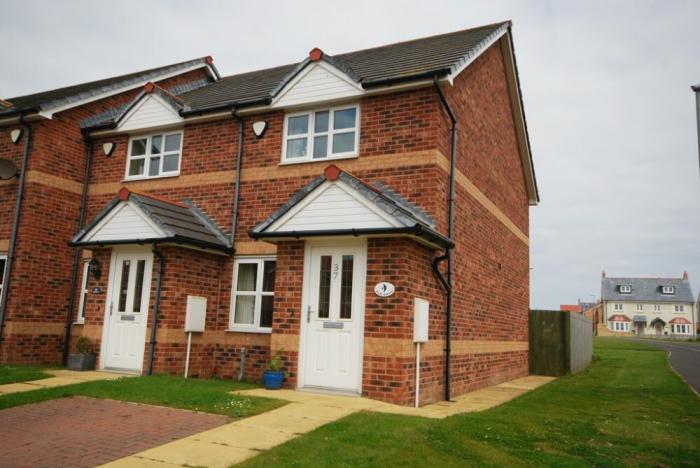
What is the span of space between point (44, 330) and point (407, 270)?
927 centimetres

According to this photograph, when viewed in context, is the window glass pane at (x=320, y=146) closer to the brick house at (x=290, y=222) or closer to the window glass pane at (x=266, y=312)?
the brick house at (x=290, y=222)

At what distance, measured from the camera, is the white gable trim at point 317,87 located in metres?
11.7

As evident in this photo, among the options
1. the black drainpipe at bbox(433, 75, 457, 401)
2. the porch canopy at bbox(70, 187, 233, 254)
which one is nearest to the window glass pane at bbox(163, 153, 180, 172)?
the porch canopy at bbox(70, 187, 233, 254)

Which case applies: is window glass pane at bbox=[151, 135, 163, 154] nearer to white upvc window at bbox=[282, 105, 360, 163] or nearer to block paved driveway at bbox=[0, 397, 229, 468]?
white upvc window at bbox=[282, 105, 360, 163]

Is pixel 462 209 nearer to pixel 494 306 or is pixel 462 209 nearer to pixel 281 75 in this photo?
pixel 494 306

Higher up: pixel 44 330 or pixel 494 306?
pixel 494 306

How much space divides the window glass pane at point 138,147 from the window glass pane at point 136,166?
0.18m

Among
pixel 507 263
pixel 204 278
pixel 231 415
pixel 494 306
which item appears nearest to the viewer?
pixel 231 415

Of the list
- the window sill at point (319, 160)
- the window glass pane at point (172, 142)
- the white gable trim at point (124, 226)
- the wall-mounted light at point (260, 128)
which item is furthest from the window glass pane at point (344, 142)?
the window glass pane at point (172, 142)

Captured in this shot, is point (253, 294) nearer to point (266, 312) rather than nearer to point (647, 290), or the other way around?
point (266, 312)

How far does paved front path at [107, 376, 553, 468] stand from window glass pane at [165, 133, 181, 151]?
22.8 ft

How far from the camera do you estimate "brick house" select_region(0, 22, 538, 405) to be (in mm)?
9961

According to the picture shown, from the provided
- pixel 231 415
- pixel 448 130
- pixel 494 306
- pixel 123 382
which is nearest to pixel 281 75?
pixel 448 130

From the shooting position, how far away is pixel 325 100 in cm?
1192
